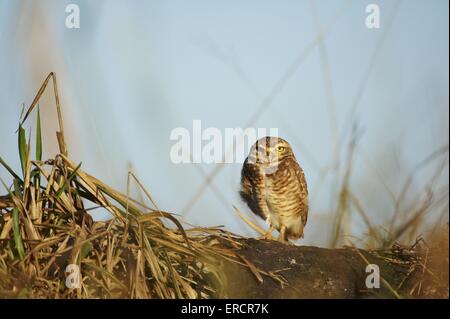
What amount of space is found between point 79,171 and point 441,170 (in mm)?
1277

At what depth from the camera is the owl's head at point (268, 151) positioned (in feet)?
11.6

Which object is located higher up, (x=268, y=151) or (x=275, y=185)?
(x=268, y=151)

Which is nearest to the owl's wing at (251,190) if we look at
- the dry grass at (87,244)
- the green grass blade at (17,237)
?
the dry grass at (87,244)

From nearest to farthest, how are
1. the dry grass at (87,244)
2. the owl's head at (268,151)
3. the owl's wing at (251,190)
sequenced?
the dry grass at (87,244)
the owl's head at (268,151)
the owl's wing at (251,190)

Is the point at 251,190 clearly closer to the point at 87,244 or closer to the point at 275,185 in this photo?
the point at 275,185

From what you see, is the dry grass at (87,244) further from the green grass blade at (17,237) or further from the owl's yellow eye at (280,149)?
the owl's yellow eye at (280,149)

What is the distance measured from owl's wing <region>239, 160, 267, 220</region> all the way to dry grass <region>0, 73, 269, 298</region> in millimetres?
1208

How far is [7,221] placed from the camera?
2256 mm

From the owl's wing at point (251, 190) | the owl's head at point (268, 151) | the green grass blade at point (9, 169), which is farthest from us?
the owl's wing at point (251, 190)

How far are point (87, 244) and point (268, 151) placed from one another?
1671 mm

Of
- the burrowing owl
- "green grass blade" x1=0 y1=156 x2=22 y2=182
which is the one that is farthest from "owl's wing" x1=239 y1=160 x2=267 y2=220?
"green grass blade" x1=0 y1=156 x2=22 y2=182

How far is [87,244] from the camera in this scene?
82.4 inches

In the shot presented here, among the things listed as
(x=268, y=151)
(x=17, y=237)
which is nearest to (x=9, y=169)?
(x=17, y=237)
